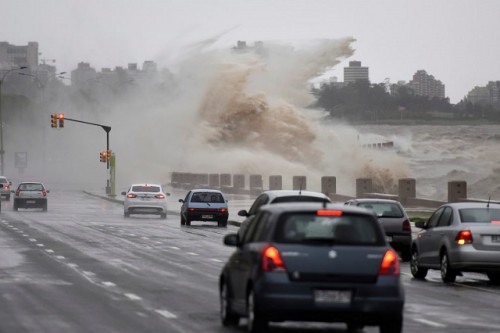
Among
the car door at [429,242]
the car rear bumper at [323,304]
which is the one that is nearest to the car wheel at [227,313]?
the car rear bumper at [323,304]

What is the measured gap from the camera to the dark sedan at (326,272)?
13500 millimetres

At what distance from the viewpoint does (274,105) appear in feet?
380

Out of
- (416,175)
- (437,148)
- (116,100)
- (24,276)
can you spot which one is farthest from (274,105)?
(24,276)

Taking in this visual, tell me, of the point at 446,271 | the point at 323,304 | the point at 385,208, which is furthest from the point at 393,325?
the point at 385,208

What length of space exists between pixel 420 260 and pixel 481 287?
6.60ft

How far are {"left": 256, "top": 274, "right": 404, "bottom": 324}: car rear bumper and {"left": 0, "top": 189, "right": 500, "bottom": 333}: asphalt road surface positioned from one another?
1548 mm

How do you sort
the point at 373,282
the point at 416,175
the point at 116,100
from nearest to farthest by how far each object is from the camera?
the point at 373,282 < the point at 116,100 < the point at 416,175

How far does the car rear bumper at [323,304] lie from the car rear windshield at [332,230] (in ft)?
1.42

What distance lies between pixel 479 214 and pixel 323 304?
11.0 m

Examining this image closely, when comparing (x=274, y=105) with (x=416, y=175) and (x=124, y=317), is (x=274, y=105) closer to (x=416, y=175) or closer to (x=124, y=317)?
(x=416, y=175)

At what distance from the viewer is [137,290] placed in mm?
20797

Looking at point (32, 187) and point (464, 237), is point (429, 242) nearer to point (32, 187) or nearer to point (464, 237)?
point (464, 237)

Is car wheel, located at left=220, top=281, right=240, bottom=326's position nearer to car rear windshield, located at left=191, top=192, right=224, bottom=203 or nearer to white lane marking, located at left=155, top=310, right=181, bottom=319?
white lane marking, located at left=155, top=310, right=181, bottom=319

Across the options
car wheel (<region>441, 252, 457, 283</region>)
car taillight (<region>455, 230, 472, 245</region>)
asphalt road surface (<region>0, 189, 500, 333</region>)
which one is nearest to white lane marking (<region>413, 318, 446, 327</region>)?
asphalt road surface (<region>0, 189, 500, 333</region>)
